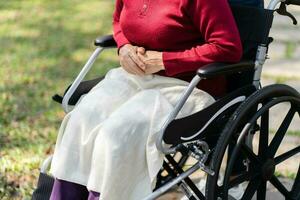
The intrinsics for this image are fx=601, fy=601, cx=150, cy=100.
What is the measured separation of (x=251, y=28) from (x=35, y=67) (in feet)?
8.37

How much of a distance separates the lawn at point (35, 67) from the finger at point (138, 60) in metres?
1.00

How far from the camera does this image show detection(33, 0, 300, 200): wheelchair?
7.09 ft

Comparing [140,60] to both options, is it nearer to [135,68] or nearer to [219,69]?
[135,68]

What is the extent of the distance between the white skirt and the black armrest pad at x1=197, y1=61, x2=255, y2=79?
183 millimetres

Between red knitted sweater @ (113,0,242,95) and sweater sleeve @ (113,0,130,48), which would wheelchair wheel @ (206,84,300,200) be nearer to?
red knitted sweater @ (113,0,242,95)

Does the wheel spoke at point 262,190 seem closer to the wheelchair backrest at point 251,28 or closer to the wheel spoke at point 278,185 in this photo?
the wheel spoke at point 278,185

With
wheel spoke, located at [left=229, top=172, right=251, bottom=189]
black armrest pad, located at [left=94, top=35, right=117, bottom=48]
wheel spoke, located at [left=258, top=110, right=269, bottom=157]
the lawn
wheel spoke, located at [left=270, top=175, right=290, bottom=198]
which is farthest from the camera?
the lawn

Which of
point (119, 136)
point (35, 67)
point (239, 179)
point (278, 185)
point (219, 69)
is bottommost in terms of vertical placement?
point (35, 67)

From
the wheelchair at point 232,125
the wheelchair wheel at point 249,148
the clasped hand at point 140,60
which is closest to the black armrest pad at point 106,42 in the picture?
the wheelchair at point 232,125

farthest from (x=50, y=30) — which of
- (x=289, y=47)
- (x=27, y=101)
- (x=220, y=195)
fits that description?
(x=220, y=195)

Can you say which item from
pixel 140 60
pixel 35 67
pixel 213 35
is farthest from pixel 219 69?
pixel 35 67

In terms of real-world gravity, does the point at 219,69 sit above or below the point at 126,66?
above

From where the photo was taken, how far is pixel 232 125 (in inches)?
84.6

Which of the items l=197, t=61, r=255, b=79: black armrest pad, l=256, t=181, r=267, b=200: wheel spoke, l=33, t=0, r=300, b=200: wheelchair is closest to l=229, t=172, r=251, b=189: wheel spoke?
l=33, t=0, r=300, b=200: wheelchair
